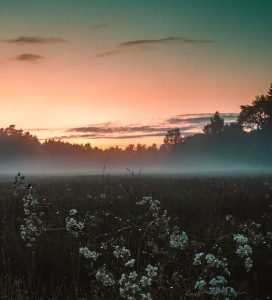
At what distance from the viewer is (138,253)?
4.34 metres

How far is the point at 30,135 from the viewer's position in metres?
183

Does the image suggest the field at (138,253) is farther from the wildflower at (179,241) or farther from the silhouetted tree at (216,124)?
the silhouetted tree at (216,124)

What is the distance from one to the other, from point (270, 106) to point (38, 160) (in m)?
145

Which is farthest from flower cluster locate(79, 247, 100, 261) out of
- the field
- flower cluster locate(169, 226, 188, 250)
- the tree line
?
the tree line

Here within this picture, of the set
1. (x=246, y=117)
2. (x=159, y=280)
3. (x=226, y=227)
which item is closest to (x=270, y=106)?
(x=246, y=117)

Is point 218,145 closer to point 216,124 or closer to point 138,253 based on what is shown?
point 216,124

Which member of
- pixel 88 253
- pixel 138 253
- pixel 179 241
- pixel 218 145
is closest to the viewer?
pixel 138 253

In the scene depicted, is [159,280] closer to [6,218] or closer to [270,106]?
[6,218]

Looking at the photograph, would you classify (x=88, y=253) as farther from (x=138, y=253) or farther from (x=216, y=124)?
(x=216, y=124)

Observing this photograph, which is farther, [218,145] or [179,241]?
[218,145]

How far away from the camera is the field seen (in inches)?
166

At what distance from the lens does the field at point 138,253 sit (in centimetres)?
422

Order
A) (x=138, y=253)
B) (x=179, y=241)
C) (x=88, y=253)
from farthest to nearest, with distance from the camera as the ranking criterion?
(x=179, y=241), (x=88, y=253), (x=138, y=253)

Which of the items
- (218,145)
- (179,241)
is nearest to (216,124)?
(218,145)
